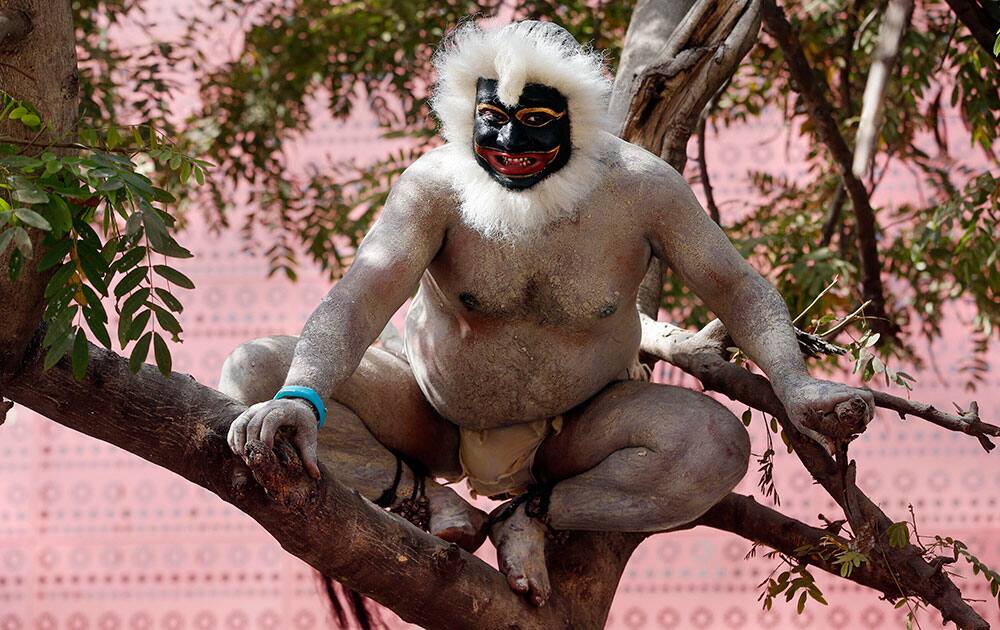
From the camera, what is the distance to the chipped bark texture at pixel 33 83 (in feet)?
7.15

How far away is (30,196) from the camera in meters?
2.01

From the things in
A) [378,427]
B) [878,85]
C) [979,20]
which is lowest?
[378,427]

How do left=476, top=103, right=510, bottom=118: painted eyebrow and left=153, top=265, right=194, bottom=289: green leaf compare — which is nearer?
left=153, top=265, right=194, bottom=289: green leaf

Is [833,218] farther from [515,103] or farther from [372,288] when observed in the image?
[372,288]

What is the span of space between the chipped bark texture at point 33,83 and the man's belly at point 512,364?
74 cm

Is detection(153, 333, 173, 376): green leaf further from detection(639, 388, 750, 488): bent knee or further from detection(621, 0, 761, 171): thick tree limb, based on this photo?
detection(621, 0, 761, 171): thick tree limb

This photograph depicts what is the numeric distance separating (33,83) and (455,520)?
3.35 ft

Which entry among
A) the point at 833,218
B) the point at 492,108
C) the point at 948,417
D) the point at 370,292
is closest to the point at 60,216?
the point at 370,292

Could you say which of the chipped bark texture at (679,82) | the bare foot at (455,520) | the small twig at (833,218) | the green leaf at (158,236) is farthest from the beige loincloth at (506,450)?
the small twig at (833,218)

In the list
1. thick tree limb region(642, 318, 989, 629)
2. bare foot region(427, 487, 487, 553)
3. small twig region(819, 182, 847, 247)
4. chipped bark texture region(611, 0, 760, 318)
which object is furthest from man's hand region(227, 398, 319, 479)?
small twig region(819, 182, 847, 247)

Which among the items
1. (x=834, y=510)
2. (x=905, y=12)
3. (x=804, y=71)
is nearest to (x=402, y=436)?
(x=905, y=12)

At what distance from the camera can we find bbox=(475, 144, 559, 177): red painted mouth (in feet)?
8.21

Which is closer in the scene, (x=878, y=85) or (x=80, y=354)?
(x=80, y=354)

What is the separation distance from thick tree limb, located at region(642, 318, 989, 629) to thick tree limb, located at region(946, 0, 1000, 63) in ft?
4.08
